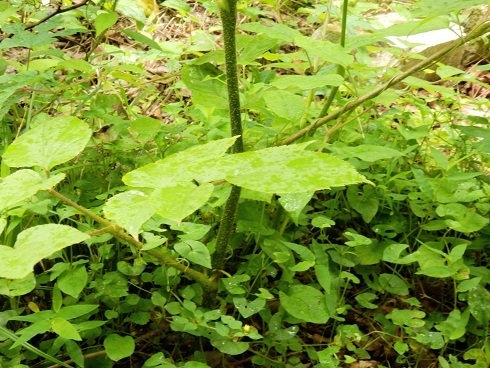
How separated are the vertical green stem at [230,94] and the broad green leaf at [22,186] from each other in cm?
30

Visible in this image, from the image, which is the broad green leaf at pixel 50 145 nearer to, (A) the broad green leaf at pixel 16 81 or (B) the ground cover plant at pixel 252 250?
(B) the ground cover plant at pixel 252 250

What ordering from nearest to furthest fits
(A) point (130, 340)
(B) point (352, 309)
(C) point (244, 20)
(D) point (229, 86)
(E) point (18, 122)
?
(D) point (229, 86), (A) point (130, 340), (B) point (352, 309), (E) point (18, 122), (C) point (244, 20)

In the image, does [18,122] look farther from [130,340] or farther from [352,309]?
[352,309]

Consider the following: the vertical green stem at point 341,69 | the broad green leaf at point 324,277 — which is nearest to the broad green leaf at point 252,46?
the vertical green stem at point 341,69

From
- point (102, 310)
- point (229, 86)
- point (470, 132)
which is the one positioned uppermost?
point (229, 86)

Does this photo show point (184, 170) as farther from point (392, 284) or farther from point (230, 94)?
point (392, 284)

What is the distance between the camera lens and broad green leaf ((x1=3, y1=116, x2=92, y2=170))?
753 mm

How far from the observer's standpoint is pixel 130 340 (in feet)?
3.49

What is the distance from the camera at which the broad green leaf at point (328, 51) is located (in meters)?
1.08

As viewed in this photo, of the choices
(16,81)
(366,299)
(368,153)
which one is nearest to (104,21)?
(16,81)

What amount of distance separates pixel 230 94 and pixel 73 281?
1.71 feet

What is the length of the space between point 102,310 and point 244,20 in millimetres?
2256

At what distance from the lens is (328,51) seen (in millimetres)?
1101

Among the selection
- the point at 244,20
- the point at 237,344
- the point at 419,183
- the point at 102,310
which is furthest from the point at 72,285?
the point at 244,20
